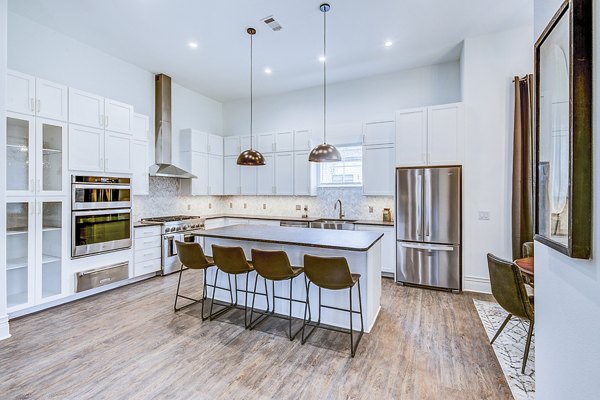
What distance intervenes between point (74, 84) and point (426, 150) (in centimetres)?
537

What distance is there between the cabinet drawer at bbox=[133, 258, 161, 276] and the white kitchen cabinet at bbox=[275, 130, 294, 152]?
3.11 m

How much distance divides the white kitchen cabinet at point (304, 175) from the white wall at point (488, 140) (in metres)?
2.66

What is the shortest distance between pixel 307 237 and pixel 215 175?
3892 millimetres

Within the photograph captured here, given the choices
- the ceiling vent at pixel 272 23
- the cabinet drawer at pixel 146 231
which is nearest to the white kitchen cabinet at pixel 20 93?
the cabinet drawer at pixel 146 231

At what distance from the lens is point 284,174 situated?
5953 millimetres

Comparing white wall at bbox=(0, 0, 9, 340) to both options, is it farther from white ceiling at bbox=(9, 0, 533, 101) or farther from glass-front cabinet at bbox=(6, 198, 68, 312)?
white ceiling at bbox=(9, 0, 533, 101)

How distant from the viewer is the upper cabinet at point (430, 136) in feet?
13.8

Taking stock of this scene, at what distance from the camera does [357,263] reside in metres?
2.97

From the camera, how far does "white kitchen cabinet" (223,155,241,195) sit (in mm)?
6535

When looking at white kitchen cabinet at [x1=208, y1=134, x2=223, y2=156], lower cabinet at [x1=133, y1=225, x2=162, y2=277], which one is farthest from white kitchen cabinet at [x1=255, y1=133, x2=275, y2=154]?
lower cabinet at [x1=133, y1=225, x2=162, y2=277]

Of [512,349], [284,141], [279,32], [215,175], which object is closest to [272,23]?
[279,32]

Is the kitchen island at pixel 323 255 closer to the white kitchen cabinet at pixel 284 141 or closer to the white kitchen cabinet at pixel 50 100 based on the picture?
the white kitchen cabinet at pixel 50 100

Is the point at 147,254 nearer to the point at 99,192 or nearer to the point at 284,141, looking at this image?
the point at 99,192

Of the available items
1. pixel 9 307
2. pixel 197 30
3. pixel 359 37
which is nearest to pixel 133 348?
pixel 9 307
